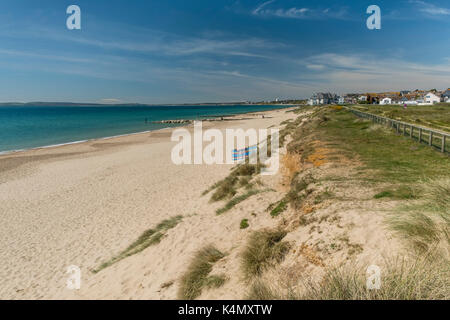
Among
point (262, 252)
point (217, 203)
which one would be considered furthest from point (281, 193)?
point (262, 252)

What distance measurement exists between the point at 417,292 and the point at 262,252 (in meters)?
2.37

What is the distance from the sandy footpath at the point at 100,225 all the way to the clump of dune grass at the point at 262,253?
595mm

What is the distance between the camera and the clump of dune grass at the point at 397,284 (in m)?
2.63

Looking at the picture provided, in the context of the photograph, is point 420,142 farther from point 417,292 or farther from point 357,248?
point 417,292

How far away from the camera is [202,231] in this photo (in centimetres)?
787

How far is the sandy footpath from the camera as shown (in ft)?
21.0

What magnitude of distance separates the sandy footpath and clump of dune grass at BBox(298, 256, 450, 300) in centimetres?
171

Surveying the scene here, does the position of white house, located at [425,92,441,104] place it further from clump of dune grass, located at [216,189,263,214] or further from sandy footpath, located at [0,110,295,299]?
clump of dune grass, located at [216,189,263,214]

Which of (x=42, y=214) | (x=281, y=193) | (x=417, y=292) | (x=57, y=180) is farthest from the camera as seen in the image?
(x=57, y=180)

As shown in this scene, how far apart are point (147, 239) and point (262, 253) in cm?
516

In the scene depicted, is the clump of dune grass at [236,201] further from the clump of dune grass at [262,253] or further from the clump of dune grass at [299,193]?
the clump of dune grass at [262,253]

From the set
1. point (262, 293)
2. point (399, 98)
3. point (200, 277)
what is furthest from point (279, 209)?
point (399, 98)

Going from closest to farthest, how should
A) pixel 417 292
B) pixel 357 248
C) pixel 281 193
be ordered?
pixel 417 292
pixel 357 248
pixel 281 193

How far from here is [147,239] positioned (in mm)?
8422
